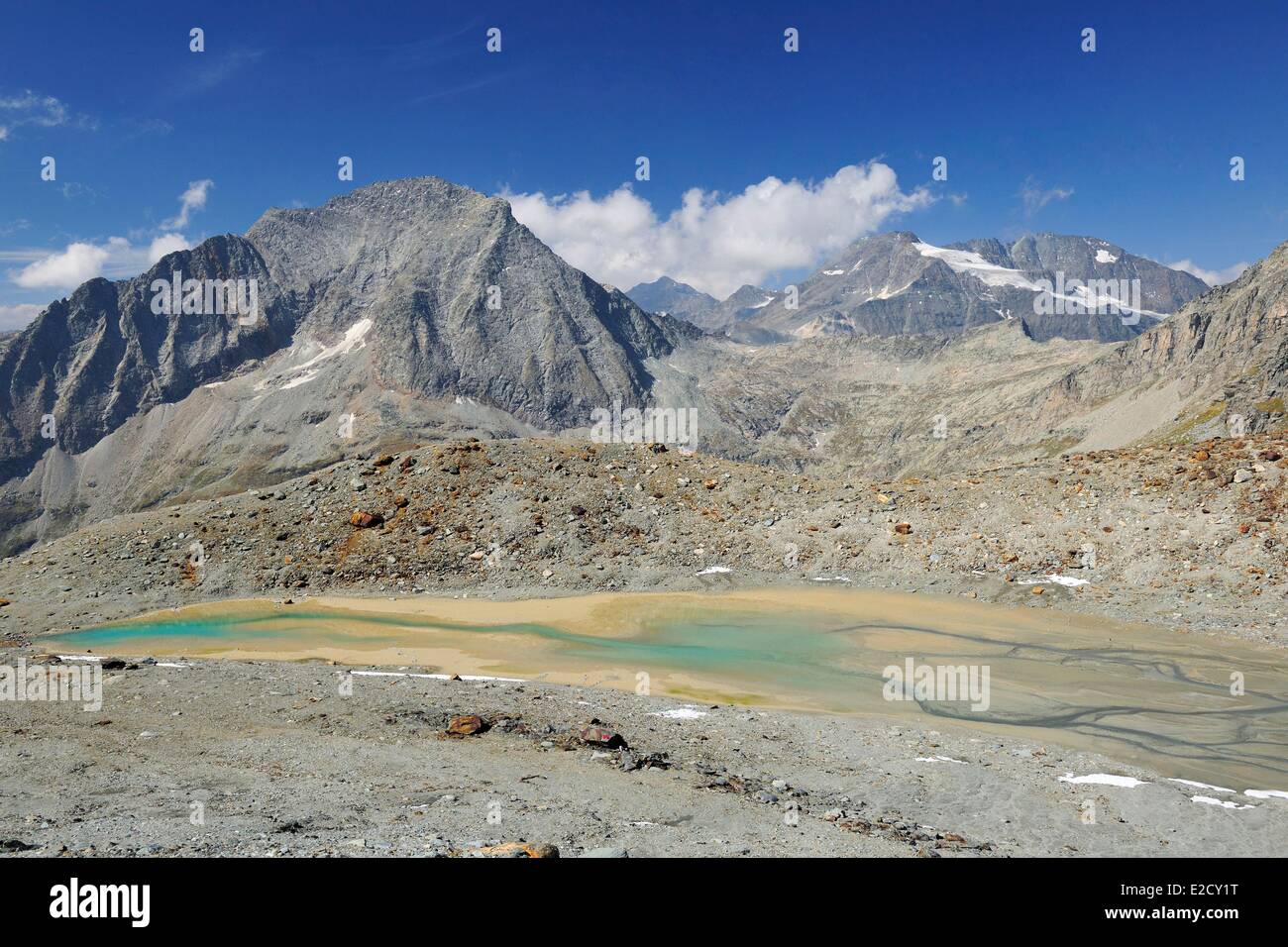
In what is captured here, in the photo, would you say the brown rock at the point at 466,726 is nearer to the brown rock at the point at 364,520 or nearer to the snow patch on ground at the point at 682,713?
the snow patch on ground at the point at 682,713

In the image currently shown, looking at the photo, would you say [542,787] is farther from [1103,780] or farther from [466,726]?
[1103,780]

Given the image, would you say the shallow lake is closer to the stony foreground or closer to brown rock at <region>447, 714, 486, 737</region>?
the stony foreground

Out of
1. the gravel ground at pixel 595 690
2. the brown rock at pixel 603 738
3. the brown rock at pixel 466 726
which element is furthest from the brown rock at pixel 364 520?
the brown rock at pixel 603 738

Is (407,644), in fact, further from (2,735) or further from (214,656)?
(2,735)

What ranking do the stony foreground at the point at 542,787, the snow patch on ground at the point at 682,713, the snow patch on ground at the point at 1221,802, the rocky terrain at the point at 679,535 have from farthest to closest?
the rocky terrain at the point at 679,535 → the snow patch on ground at the point at 682,713 → the snow patch on ground at the point at 1221,802 → the stony foreground at the point at 542,787

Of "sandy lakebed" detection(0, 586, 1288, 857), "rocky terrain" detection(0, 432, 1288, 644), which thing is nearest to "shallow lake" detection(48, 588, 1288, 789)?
"sandy lakebed" detection(0, 586, 1288, 857)

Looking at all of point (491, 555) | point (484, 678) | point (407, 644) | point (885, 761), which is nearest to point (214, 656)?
point (407, 644)

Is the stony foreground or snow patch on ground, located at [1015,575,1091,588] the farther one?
snow patch on ground, located at [1015,575,1091,588]
